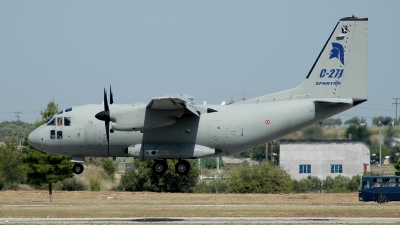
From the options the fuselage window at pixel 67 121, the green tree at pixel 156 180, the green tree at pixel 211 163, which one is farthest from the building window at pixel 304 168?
the fuselage window at pixel 67 121

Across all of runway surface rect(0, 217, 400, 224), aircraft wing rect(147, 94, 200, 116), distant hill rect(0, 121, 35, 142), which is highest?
distant hill rect(0, 121, 35, 142)

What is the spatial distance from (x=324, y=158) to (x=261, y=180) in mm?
7407

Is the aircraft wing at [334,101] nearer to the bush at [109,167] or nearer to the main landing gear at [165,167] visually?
the main landing gear at [165,167]

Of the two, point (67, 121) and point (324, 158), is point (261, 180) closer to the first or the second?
point (324, 158)

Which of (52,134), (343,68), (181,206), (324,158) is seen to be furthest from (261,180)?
(52,134)

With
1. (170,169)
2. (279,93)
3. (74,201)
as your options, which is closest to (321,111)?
(279,93)

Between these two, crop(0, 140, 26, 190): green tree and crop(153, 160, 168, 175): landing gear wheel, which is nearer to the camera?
crop(153, 160, 168, 175): landing gear wheel

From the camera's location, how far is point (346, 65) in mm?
38875

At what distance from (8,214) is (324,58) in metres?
19.5

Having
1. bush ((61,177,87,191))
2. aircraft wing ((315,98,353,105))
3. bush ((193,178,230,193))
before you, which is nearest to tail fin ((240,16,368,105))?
aircraft wing ((315,98,353,105))

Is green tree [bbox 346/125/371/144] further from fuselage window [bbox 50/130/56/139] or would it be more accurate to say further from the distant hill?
the distant hill

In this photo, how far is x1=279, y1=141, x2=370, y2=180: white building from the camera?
59.8 m

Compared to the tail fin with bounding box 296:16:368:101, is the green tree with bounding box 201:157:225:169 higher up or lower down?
lower down

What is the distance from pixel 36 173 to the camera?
170 feet
